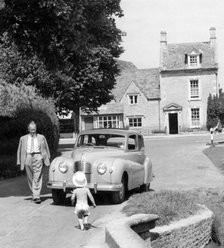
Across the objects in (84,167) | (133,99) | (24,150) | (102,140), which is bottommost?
(84,167)

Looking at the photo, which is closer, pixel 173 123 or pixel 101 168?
pixel 101 168

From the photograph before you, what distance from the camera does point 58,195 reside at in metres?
11.6

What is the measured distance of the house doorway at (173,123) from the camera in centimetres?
6069

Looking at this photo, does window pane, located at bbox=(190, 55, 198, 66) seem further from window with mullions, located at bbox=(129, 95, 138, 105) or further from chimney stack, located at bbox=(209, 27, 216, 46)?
window with mullions, located at bbox=(129, 95, 138, 105)

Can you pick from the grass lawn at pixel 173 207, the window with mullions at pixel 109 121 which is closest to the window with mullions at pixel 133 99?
the window with mullions at pixel 109 121

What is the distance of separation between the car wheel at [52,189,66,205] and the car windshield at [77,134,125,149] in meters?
1.80

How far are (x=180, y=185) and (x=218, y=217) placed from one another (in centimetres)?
482

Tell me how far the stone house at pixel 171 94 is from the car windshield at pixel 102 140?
156ft

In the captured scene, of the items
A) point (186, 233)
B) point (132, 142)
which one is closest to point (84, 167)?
point (132, 142)

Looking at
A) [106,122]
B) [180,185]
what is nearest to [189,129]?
[106,122]

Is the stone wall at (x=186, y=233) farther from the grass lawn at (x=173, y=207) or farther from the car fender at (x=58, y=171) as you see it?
the car fender at (x=58, y=171)

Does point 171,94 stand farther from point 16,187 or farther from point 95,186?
point 95,186

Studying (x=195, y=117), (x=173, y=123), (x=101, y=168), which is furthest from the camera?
(x=173, y=123)

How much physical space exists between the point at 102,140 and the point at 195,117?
48.2m
